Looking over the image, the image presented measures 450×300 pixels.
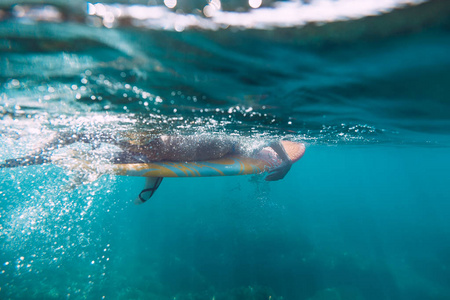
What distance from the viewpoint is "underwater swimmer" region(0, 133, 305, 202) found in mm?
7531

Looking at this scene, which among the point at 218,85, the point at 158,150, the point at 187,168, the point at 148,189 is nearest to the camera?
the point at 218,85

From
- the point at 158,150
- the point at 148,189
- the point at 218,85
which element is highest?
the point at 218,85

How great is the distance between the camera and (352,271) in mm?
12602

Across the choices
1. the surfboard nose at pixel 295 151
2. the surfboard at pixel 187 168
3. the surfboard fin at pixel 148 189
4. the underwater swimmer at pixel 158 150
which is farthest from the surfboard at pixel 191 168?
the surfboard nose at pixel 295 151

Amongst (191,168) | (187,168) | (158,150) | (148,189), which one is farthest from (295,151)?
(148,189)

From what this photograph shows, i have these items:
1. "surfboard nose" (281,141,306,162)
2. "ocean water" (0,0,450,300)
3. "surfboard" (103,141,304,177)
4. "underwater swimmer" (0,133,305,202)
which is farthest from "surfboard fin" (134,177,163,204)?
"surfboard nose" (281,141,306,162)

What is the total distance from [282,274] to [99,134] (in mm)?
11957

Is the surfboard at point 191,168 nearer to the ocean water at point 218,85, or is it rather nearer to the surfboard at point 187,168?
the surfboard at point 187,168

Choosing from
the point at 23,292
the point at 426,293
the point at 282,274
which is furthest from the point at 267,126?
the point at 23,292

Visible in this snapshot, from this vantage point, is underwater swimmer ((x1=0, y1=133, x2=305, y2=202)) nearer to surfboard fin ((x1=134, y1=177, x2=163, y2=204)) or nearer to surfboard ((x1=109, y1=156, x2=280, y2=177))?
surfboard fin ((x1=134, y1=177, x2=163, y2=204))

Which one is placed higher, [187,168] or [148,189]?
[187,168]

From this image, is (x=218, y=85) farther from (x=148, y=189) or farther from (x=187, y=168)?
(x=148, y=189)

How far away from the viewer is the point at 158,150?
7.52 meters

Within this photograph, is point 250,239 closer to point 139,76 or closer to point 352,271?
point 352,271
